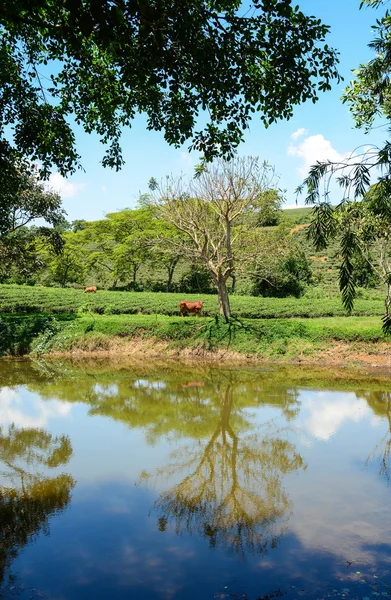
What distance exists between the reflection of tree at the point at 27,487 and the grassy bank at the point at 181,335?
430 inches

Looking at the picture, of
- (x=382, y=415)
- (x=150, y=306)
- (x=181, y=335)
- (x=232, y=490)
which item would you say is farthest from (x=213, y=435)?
(x=150, y=306)

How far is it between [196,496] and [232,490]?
62 cm

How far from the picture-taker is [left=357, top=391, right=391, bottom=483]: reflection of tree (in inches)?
355

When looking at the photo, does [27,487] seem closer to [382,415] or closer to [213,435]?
[213,435]

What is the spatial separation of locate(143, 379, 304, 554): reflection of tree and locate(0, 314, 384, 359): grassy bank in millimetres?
9549

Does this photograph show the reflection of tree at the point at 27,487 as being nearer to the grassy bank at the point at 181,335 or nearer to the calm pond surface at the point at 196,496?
the calm pond surface at the point at 196,496

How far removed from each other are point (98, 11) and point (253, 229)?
20.8m

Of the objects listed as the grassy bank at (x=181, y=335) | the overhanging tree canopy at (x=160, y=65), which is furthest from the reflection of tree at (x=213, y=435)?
the overhanging tree canopy at (x=160, y=65)

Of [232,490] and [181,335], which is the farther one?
[181,335]

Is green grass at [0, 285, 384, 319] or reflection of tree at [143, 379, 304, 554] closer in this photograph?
reflection of tree at [143, 379, 304, 554]

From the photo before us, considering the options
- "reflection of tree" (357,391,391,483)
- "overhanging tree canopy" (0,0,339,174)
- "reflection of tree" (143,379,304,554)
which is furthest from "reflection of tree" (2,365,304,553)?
"overhanging tree canopy" (0,0,339,174)

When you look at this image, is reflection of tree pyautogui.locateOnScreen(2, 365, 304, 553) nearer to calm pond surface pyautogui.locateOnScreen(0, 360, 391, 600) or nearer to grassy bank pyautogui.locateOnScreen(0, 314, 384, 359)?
calm pond surface pyautogui.locateOnScreen(0, 360, 391, 600)

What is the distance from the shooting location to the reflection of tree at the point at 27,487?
21.0 feet

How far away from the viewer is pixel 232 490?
7879 mm
